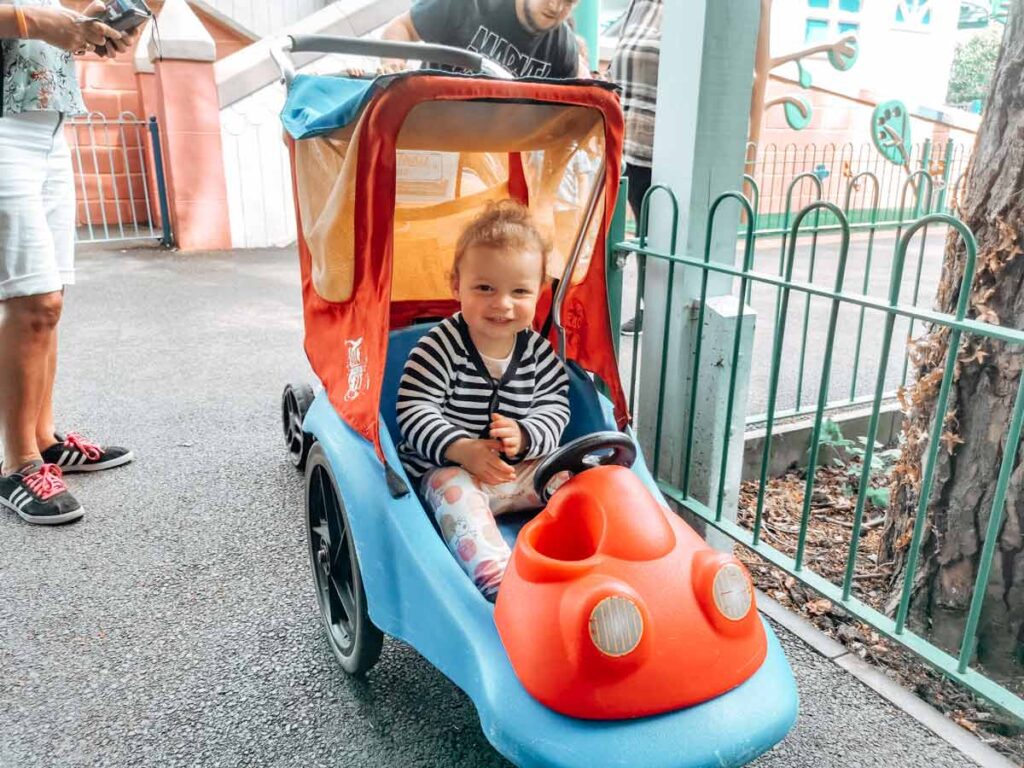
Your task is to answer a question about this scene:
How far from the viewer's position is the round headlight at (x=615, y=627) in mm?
1364

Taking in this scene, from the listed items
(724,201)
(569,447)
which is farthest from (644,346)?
(569,447)

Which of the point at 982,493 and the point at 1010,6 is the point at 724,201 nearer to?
the point at 1010,6

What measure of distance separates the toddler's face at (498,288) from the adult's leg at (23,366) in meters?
1.61

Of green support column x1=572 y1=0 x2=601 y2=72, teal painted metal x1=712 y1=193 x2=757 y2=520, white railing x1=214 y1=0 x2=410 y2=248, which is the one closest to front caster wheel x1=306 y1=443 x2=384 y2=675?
teal painted metal x1=712 y1=193 x2=757 y2=520

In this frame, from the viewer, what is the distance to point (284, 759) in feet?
5.91

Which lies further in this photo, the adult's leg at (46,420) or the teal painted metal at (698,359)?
the adult's leg at (46,420)

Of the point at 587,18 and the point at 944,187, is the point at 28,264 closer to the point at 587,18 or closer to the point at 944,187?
the point at 587,18

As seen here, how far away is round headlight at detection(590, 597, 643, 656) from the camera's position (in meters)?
1.36

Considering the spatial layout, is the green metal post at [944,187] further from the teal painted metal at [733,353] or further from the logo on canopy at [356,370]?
the logo on canopy at [356,370]

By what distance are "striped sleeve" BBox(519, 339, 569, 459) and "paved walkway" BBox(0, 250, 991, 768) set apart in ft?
2.16

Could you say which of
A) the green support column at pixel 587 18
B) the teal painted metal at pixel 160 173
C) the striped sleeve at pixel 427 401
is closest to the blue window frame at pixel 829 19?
the green support column at pixel 587 18

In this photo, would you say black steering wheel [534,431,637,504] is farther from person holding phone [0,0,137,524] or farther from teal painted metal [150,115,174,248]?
teal painted metal [150,115,174,248]

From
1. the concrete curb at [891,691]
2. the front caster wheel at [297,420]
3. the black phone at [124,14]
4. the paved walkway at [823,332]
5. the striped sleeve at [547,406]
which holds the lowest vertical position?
the paved walkway at [823,332]

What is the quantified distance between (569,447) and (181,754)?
3.68 feet
